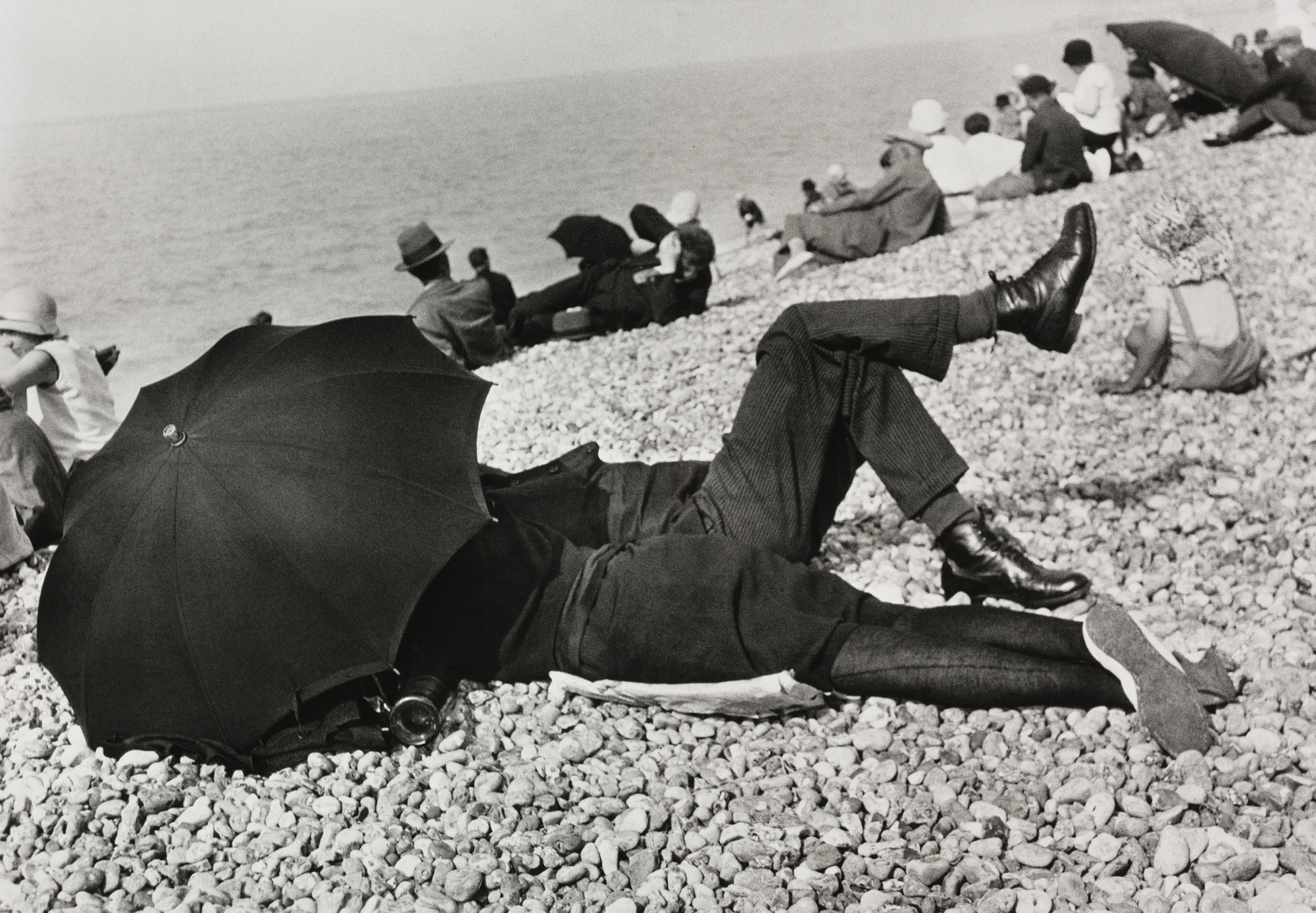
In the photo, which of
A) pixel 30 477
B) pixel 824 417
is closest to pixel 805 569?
pixel 824 417

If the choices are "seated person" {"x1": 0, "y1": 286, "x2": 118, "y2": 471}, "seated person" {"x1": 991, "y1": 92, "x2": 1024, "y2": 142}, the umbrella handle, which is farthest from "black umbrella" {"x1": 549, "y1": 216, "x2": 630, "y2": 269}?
the umbrella handle

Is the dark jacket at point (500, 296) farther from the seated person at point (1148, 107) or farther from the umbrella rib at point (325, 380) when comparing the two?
the seated person at point (1148, 107)

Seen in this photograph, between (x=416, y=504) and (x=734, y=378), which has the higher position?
(x=416, y=504)

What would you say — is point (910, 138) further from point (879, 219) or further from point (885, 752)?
point (885, 752)

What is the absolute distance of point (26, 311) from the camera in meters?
6.73

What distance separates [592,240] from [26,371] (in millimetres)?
6306

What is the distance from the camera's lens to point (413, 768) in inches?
149

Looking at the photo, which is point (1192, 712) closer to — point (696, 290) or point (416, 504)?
point (416, 504)

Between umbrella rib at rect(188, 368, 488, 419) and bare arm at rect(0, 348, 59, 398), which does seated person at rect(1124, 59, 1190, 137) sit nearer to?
bare arm at rect(0, 348, 59, 398)

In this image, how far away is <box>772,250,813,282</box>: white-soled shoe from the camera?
40.7 ft

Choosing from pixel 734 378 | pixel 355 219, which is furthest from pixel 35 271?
pixel 734 378

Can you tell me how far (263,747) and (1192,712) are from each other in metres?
2.73

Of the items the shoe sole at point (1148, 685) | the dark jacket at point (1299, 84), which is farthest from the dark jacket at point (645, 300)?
the dark jacket at point (1299, 84)

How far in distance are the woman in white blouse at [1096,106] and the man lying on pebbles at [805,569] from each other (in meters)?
11.1
